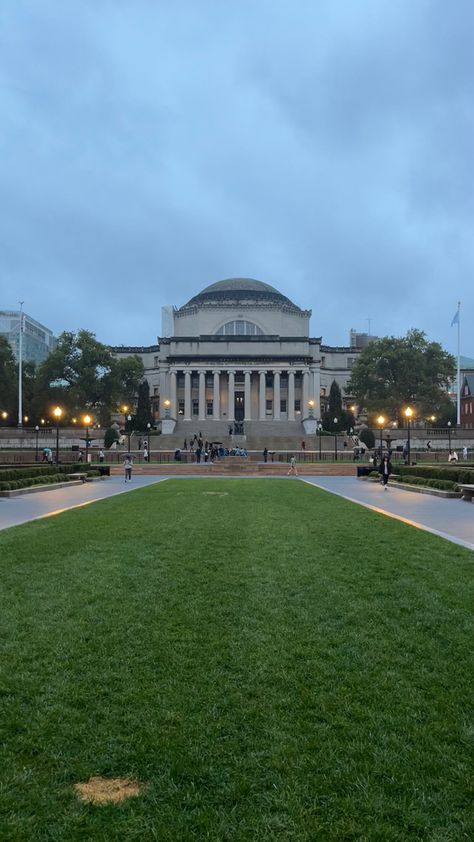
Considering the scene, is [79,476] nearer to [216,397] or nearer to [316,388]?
[216,397]

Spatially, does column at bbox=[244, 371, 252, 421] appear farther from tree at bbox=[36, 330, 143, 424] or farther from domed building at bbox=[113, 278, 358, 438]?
tree at bbox=[36, 330, 143, 424]

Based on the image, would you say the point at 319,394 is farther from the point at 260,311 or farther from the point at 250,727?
the point at 250,727

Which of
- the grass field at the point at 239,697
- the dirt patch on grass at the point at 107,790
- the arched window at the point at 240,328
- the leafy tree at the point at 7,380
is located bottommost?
the dirt patch on grass at the point at 107,790

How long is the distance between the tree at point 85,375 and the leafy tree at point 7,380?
3.66 m

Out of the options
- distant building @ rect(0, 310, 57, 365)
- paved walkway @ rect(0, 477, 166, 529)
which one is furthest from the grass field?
distant building @ rect(0, 310, 57, 365)

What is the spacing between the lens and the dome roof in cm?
9604

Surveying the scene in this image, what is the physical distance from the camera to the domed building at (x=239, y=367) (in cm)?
8706

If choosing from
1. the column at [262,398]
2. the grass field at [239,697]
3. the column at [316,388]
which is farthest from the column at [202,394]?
the grass field at [239,697]

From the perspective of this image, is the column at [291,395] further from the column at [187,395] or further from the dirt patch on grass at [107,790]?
the dirt patch on grass at [107,790]

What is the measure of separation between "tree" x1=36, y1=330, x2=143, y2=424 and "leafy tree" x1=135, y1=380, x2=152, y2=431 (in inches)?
216

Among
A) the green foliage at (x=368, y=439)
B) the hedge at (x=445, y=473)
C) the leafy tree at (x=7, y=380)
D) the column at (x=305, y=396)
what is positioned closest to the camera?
the hedge at (x=445, y=473)

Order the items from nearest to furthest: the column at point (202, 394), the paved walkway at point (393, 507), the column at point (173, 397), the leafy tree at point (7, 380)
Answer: the paved walkway at point (393, 507)
the leafy tree at point (7, 380)
the column at point (173, 397)
the column at point (202, 394)

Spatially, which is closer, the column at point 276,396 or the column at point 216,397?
the column at point 216,397

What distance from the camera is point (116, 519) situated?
1345cm
